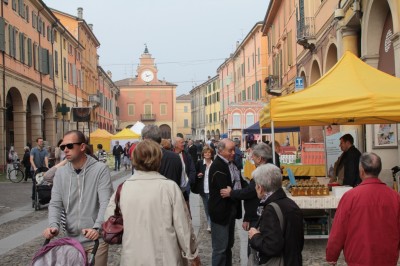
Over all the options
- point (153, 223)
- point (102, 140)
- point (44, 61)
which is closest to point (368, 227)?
point (153, 223)

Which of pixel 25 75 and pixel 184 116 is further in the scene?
pixel 184 116

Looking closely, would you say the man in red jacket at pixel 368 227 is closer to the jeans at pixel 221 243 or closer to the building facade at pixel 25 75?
the jeans at pixel 221 243

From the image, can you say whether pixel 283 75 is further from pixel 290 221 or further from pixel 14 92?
pixel 290 221

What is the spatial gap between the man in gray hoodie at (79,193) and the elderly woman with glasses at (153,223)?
630 millimetres

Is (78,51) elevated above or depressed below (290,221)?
above

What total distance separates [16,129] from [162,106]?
64306mm

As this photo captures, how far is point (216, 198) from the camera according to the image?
5770 millimetres

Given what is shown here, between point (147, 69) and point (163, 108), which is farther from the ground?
point (147, 69)

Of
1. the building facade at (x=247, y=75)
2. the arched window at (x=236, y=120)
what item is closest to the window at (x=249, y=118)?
the building facade at (x=247, y=75)

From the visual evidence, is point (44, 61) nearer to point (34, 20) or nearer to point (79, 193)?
point (34, 20)

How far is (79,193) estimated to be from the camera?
4312 mm

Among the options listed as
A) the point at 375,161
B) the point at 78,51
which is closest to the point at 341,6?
the point at 375,161

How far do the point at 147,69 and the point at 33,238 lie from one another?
280 feet

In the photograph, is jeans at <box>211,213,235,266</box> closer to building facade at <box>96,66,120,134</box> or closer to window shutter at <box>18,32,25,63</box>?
window shutter at <box>18,32,25,63</box>
